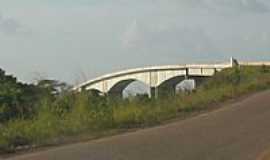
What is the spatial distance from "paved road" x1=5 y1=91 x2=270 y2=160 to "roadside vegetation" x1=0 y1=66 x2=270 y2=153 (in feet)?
3.20

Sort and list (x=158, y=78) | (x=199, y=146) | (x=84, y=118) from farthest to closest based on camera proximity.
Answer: (x=158, y=78), (x=84, y=118), (x=199, y=146)

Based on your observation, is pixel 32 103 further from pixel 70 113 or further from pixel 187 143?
pixel 187 143

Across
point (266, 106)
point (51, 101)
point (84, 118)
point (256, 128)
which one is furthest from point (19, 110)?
point (266, 106)

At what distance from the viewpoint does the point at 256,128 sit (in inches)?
552

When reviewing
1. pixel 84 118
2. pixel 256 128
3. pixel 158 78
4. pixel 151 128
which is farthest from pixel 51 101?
pixel 158 78

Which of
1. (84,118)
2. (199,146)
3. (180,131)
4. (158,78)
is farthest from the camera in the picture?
(158,78)

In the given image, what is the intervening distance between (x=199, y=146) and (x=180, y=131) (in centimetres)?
203

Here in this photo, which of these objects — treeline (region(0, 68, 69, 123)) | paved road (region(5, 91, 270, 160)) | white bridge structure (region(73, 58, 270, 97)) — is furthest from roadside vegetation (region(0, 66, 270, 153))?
white bridge structure (region(73, 58, 270, 97))

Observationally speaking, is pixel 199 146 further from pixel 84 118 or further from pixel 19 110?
pixel 19 110

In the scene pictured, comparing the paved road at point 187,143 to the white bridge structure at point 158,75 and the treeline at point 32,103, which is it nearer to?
the treeline at point 32,103

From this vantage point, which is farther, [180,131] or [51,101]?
[51,101]

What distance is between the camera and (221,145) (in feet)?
37.6

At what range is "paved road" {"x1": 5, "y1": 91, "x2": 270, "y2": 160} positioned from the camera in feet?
33.2

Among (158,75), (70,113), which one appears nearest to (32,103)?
(70,113)
